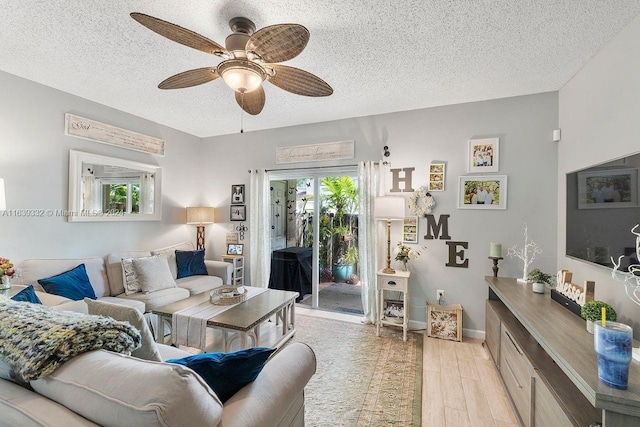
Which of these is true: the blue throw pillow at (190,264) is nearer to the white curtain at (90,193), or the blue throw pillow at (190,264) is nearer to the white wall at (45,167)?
the white wall at (45,167)

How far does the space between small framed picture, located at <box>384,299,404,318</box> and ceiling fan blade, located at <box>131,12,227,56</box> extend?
2.82 metres

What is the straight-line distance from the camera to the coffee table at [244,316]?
85.1 inches

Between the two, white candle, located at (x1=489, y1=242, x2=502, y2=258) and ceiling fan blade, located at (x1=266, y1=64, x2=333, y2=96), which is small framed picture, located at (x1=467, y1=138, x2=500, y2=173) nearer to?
white candle, located at (x1=489, y1=242, x2=502, y2=258)

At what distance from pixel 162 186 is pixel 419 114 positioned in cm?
353

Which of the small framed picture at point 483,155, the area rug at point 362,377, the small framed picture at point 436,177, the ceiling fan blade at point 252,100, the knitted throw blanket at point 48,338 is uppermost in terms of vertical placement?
the ceiling fan blade at point 252,100

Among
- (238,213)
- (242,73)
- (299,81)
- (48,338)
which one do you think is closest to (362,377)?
(48,338)

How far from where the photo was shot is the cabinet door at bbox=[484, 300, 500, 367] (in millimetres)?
2256

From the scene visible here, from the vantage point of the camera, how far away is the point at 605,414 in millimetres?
1034

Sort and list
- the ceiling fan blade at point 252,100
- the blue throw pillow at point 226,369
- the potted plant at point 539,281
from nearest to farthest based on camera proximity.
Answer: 1. the blue throw pillow at point 226,369
2. the ceiling fan blade at point 252,100
3. the potted plant at point 539,281

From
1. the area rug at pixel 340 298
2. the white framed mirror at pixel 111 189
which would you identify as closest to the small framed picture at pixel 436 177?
the area rug at pixel 340 298

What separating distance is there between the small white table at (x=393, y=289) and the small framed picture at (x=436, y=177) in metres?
1.02

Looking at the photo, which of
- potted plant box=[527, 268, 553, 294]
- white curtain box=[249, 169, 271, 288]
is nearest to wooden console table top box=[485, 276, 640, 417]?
potted plant box=[527, 268, 553, 294]

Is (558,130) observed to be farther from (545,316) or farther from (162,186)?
(162,186)

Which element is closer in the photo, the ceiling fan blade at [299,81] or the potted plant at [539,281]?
the ceiling fan blade at [299,81]
